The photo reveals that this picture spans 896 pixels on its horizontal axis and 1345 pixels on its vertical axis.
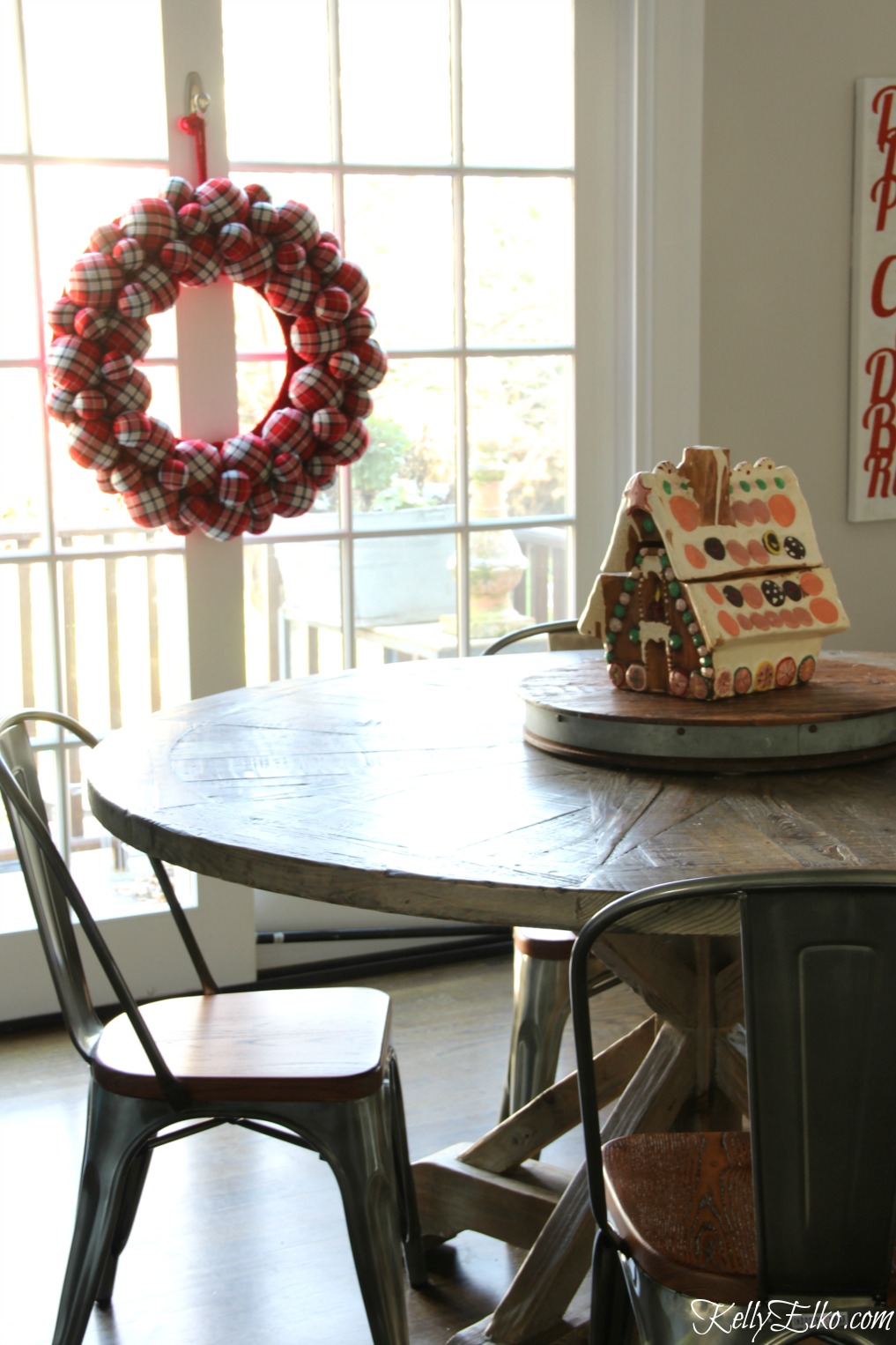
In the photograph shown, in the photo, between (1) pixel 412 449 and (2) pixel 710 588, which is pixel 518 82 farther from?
(2) pixel 710 588

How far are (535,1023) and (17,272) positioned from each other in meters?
1.79

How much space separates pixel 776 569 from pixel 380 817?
2.10 feet

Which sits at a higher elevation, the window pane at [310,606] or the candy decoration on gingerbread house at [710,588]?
the candy decoration on gingerbread house at [710,588]

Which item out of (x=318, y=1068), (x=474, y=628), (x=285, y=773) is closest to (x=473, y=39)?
(x=474, y=628)

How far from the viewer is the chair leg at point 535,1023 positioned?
2090mm

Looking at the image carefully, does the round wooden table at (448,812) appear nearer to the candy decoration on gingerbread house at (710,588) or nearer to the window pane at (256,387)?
the candy decoration on gingerbread house at (710,588)

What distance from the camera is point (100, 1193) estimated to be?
1.53 metres

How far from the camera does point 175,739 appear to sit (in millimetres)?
1822

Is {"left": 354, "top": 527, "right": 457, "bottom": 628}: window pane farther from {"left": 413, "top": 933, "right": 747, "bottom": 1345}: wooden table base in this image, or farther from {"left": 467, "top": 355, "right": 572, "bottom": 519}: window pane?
{"left": 413, "top": 933, "right": 747, "bottom": 1345}: wooden table base

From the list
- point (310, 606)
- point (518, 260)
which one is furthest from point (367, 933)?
point (518, 260)

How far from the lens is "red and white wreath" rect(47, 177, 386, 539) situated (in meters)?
2.64

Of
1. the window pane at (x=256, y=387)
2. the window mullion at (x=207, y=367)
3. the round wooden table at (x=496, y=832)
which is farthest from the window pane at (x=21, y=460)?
the round wooden table at (x=496, y=832)

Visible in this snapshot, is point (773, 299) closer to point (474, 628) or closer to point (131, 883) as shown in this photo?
point (474, 628)

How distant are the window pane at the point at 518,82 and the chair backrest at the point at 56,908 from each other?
189 cm
